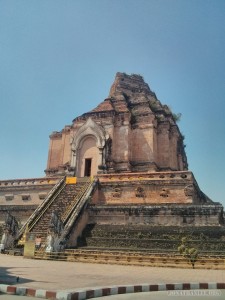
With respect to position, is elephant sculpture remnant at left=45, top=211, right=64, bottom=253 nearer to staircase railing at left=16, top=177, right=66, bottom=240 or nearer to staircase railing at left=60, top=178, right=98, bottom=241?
staircase railing at left=60, top=178, right=98, bottom=241

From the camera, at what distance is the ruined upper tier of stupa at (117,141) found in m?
27.1

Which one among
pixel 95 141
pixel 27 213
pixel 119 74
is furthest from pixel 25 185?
pixel 119 74

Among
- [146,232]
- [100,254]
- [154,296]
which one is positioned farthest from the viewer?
[146,232]

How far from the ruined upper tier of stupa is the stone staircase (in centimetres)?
375

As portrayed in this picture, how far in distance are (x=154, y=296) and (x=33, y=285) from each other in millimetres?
2775

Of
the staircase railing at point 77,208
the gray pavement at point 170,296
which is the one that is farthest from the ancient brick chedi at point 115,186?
the gray pavement at point 170,296

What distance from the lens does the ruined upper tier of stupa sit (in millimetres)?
27062

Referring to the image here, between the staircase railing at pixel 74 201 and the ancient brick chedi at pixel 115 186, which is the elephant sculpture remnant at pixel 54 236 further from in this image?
the staircase railing at pixel 74 201

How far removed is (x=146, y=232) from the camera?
1633 cm

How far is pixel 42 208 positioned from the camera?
19.6m

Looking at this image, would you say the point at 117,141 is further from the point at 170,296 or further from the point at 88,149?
the point at 170,296

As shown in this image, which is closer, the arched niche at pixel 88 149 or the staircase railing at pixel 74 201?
the staircase railing at pixel 74 201

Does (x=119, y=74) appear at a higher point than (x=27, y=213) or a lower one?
higher

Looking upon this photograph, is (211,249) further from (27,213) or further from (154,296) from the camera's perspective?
(27,213)
